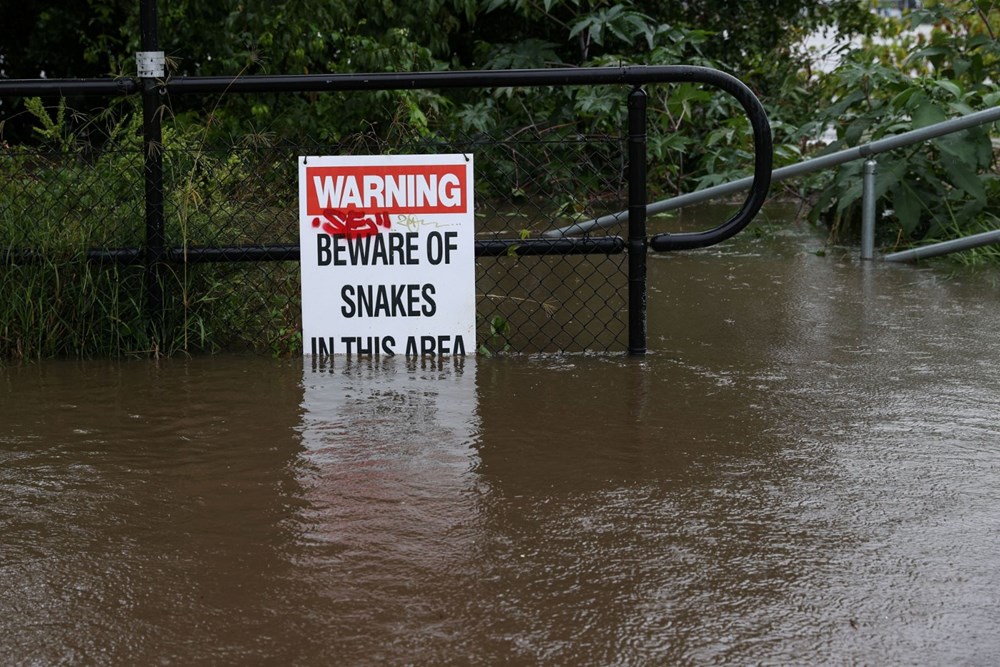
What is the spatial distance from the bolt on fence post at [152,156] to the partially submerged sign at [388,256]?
2.02ft

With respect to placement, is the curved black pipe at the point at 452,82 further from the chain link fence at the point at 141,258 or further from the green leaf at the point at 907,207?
the green leaf at the point at 907,207

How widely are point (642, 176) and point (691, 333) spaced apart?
3.03 ft

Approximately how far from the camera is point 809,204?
10.8 metres

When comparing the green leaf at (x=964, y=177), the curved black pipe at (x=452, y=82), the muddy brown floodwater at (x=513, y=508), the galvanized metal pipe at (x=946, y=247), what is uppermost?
the curved black pipe at (x=452, y=82)

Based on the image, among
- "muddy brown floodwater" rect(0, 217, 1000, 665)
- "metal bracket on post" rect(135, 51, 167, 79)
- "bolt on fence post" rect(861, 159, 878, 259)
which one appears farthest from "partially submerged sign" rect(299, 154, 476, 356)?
"bolt on fence post" rect(861, 159, 878, 259)

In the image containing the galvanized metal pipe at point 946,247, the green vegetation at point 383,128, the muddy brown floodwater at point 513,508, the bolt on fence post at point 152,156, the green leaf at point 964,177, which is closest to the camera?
the muddy brown floodwater at point 513,508

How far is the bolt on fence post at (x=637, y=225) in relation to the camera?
5.56m

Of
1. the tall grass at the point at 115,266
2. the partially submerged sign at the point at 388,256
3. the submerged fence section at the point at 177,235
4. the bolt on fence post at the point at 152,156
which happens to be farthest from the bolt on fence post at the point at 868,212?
the bolt on fence post at the point at 152,156

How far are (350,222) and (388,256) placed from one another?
0.71ft

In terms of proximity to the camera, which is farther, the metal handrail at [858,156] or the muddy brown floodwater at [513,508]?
the metal handrail at [858,156]

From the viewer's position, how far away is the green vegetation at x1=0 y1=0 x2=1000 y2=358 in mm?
5688

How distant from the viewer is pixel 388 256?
5629mm

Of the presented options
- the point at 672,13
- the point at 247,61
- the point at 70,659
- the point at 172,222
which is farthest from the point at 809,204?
the point at 70,659

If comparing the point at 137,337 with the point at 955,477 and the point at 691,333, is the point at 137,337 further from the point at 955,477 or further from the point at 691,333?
the point at 955,477
